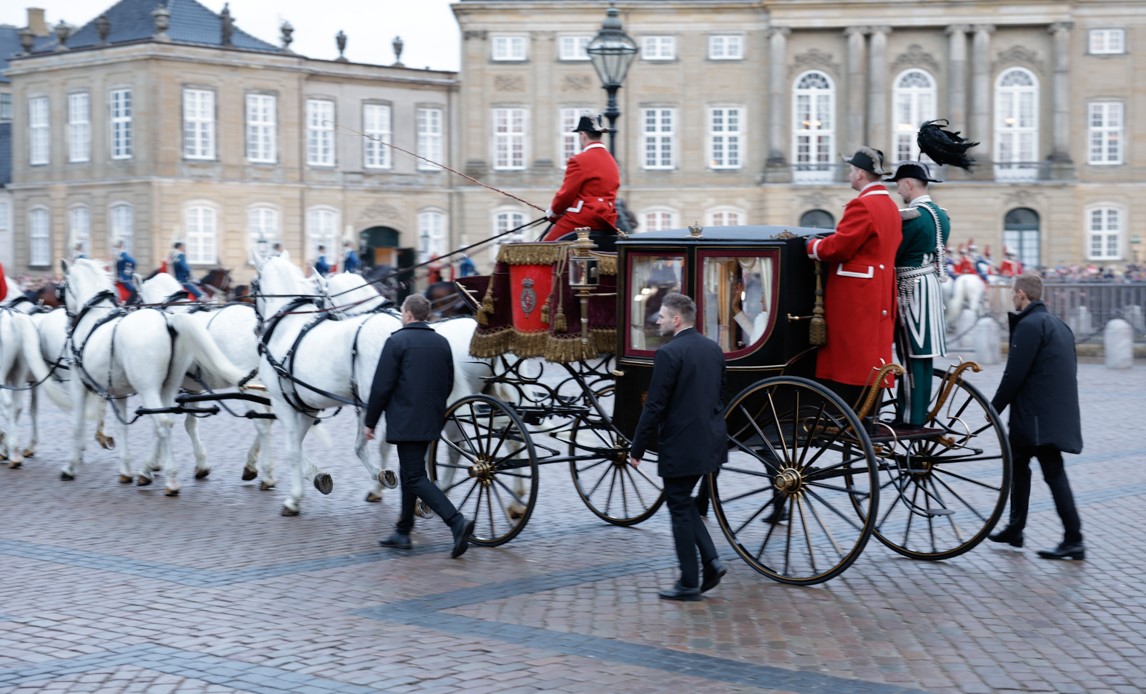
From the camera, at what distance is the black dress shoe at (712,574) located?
7.93 m

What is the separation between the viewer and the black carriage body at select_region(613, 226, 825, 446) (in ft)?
27.7

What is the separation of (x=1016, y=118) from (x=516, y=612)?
47243mm

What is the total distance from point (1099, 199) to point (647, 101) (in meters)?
17.3

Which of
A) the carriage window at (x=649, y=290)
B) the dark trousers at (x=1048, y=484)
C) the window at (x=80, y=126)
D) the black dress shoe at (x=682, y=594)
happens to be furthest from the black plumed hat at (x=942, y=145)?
the window at (x=80, y=126)

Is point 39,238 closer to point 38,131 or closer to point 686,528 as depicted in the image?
point 38,131

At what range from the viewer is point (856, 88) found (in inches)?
1982

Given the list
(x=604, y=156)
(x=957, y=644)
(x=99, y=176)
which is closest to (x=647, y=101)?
(x=99, y=176)

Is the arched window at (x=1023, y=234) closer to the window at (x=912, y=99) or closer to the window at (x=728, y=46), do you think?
the window at (x=912, y=99)

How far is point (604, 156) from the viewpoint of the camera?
9.98 meters

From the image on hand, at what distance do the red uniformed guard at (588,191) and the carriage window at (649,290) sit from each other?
1.21 metres

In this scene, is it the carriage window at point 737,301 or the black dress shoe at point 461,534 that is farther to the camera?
the black dress shoe at point 461,534

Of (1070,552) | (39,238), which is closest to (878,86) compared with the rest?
(39,238)

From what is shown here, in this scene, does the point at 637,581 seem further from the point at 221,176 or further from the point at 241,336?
the point at 221,176

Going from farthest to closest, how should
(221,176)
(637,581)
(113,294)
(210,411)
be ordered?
(221,176), (113,294), (210,411), (637,581)
